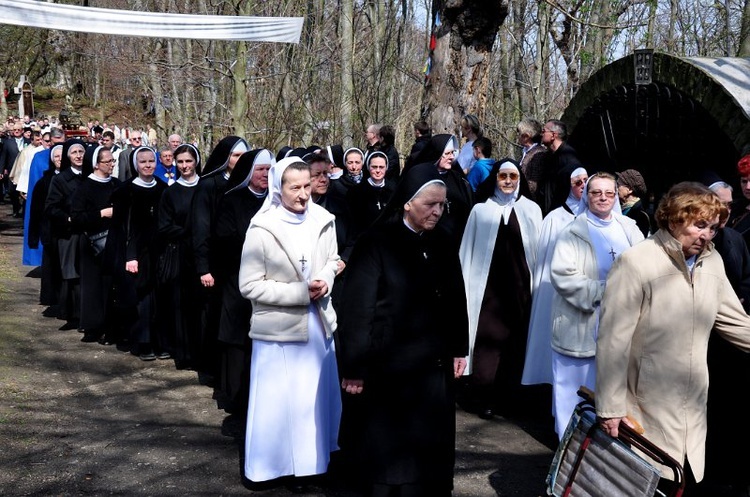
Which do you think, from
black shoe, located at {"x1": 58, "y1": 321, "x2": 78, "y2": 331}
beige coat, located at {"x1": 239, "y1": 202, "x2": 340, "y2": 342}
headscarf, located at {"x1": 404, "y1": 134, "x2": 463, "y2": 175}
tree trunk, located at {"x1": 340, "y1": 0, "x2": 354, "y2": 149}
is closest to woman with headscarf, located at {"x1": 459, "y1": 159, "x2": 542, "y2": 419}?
headscarf, located at {"x1": 404, "y1": 134, "x2": 463, "y2": 175}

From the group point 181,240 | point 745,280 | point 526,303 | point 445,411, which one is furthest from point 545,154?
point 445,411

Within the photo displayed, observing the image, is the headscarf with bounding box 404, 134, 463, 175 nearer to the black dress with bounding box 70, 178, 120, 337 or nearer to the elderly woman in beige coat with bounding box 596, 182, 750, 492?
the black dress with bounding box 70, 178, 120, 337

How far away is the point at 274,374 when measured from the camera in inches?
203

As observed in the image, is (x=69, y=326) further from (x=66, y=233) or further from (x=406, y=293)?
(x=406, y=293)

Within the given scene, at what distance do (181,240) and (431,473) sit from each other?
427 centimetres

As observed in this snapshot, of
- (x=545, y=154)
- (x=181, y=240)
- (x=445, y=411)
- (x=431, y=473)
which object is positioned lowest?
(x=431, y=473)

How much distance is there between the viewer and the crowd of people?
394 centimetres

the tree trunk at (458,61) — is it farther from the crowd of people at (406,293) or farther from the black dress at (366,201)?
the black dress at (366,201)

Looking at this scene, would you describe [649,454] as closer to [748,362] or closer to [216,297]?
[748,362]

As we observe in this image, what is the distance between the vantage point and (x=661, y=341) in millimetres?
3902

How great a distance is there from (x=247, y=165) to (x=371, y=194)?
223cm

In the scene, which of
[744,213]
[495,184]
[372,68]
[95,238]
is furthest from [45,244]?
[372,68]

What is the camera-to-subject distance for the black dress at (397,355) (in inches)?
170

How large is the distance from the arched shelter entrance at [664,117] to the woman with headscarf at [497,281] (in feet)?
7.46
